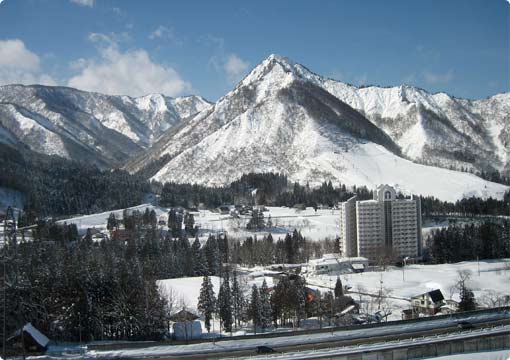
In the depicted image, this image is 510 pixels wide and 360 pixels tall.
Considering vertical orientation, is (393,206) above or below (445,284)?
above

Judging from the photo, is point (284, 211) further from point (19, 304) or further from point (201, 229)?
point (19, 304)

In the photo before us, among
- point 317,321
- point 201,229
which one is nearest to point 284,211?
point 201,229

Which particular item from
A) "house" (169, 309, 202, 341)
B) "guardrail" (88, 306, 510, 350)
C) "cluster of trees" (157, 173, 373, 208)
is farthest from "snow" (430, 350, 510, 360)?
"cluster of trees" (157, 173, 373, 208)

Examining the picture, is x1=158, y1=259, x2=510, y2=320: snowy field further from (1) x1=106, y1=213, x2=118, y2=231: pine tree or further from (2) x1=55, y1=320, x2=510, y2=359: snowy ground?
(1) x1=106, y1=213, x2=118, y2=231: pine tree

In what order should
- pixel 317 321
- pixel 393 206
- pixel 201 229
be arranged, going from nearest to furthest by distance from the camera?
pixel 317 321, pixel 393 206, pixel 201 229

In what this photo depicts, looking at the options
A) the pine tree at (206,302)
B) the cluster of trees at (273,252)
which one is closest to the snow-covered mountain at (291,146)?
the cluster of trees at (273,252)

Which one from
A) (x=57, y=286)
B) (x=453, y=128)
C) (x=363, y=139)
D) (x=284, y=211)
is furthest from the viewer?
(x=453, y=128)

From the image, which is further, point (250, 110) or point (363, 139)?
point (250, 110)
